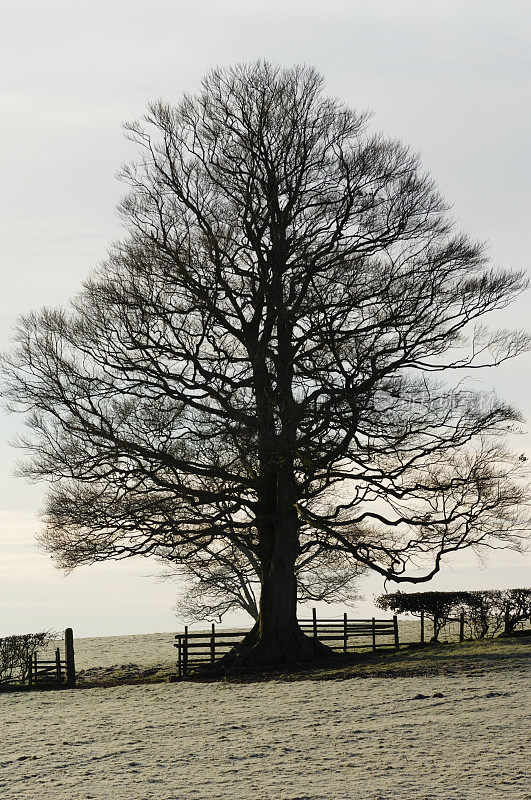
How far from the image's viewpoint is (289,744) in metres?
13.4

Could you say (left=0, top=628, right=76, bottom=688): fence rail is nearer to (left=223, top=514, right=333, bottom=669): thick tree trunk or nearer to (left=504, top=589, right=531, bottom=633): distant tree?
(left=223, top=514, right=333, bottom=669): thick tree trunk

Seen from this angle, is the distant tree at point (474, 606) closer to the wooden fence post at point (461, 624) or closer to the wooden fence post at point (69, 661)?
the wooden fence post at point (461, 624)

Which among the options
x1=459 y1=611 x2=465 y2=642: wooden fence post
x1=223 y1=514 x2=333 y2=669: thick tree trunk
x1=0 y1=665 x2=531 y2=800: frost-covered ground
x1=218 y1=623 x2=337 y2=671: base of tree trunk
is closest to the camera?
x1=0 y1=665 x2=531 y2=800: frost-covered ground

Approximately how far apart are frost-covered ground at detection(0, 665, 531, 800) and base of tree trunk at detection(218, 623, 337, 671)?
3.70 meters

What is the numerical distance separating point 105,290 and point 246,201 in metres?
4.37

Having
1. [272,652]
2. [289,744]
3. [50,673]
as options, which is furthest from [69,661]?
[289,744]

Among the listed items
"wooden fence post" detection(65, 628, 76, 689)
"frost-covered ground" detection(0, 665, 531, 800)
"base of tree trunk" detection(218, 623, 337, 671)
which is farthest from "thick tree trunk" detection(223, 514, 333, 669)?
"wooden fence post" detection(65, 628, 76, 689)

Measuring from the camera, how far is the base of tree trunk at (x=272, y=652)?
2419 cm

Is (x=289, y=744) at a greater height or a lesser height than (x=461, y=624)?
lesser

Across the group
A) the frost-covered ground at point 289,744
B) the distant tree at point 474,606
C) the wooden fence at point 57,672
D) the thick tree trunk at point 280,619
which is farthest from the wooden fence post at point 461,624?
the wooden fence at point 57,672

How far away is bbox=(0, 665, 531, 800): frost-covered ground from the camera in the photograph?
10.8 m

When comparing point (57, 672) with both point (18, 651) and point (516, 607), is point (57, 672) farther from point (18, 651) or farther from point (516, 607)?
point (516, 607)

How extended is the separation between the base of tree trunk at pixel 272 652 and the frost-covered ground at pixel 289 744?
3.70 meters

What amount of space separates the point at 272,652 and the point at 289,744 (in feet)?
35.9
